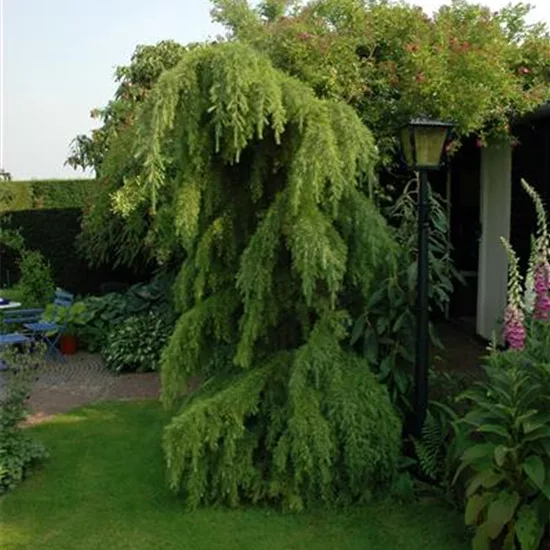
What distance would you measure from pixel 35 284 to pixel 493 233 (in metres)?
6.86

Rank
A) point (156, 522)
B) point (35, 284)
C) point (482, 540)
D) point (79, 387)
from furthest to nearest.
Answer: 1. point (35, 284)
2. point (79, 387)
3. point (156, 522)
4. point (482, 540)

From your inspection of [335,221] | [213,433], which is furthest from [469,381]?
[213,433]

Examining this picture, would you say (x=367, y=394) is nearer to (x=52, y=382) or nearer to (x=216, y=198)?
(x=216, y=198)

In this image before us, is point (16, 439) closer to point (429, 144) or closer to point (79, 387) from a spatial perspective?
point (79, 387)

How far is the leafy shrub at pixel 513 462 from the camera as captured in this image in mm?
2715

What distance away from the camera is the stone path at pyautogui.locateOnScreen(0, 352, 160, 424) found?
5.92 metres

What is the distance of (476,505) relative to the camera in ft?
9.40

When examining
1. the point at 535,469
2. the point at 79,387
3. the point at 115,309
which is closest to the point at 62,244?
the point at 115,309

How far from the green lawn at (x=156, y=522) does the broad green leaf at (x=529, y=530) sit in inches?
19.7

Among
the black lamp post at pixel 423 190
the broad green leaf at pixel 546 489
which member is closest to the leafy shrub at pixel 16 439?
the black lamp post at pixel 423 190

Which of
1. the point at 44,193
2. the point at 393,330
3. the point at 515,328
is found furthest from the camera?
the point at 44,193

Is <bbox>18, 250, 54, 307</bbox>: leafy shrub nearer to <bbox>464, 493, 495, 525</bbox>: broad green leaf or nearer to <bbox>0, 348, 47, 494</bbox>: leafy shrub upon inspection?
<bbox>0, 348, 47, 494</bbox>: leafy shrub

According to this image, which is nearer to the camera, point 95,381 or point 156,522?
point 156,522

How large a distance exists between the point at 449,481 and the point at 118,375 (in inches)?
176
